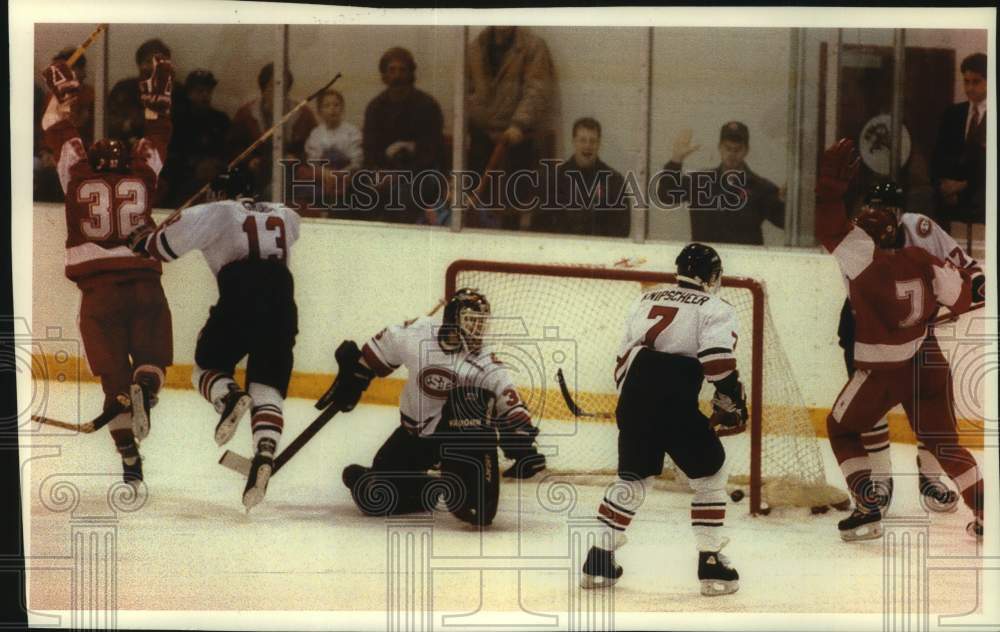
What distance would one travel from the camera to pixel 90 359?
249 inches

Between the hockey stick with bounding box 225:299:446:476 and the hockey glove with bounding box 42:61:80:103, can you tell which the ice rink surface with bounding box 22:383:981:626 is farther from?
the hockey glove with bounding box 42:61:80:103

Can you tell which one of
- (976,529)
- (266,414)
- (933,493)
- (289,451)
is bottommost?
(976,529)

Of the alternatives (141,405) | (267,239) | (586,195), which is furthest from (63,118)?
(586,195)

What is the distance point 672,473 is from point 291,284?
1.29 m

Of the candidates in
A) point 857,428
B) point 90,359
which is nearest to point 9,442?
point 90,359

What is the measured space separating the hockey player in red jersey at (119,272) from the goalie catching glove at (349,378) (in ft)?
1.69

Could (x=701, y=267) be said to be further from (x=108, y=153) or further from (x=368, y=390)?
(x=108, y=153)

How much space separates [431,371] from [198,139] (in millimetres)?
992

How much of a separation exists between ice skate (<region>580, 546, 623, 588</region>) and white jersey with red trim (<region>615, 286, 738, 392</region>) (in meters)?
0.49

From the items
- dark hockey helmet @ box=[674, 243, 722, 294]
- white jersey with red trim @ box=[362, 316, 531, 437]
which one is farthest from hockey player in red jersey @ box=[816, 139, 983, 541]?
white jersey with red trim @ box=[362, 316, 531, 437]

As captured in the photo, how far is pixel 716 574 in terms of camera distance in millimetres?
6262

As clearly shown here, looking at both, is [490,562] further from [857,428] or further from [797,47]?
[797,47]

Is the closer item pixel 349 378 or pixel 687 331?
pixel 687 331

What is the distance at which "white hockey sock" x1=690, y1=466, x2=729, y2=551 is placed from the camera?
20.4 feet
